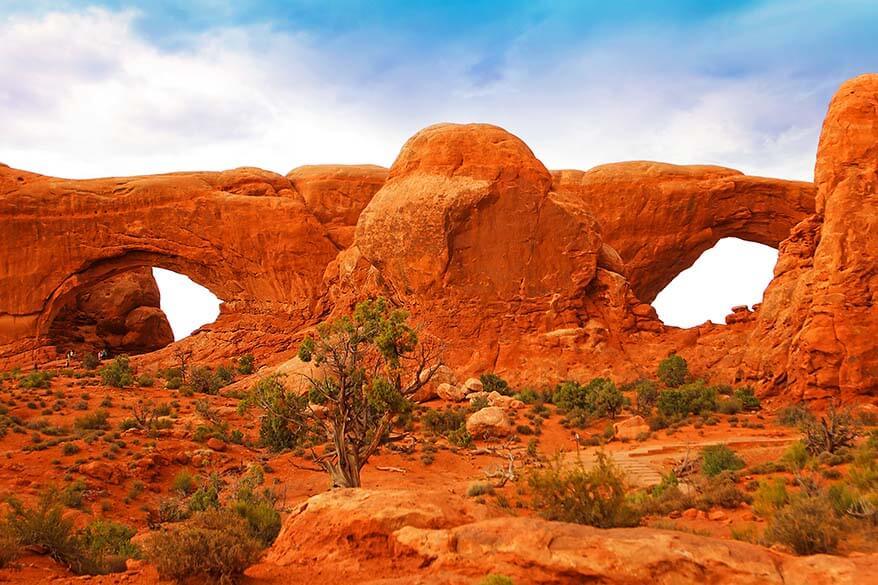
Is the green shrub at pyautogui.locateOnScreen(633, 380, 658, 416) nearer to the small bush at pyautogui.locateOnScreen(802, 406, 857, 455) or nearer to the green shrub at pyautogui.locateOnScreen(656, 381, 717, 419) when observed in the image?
the green shrub at pyautogui.locateOnScreen(656, 381, 717, 419)

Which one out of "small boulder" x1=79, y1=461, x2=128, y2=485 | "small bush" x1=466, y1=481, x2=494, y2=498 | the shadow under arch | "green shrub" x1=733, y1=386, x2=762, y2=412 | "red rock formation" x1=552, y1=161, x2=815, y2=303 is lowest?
"small boulder" x1=79, y1=461, x2=128, y2=485

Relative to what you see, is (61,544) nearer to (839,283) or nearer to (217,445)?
(217,445)

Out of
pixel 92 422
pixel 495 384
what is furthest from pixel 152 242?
pixel 495 384

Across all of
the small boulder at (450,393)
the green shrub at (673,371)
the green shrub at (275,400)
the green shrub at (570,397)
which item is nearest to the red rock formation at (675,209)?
the green shrub at (673,371)

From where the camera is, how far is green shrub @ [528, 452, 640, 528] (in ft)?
23.9

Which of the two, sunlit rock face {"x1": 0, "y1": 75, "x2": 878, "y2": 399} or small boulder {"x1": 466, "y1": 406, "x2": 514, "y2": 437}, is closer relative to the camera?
small boulder {"x1": 466, "y1": 406, "x2": 514, "y2": 437}

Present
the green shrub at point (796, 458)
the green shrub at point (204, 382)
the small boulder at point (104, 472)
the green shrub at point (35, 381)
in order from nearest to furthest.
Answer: the green shrub at point (796, 458) → the small boulder at point (104, 472) → the green shrub at point (35, 381) → the green shrub at point (204, 382)

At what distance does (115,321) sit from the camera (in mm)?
37906

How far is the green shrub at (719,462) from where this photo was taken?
43.4ft

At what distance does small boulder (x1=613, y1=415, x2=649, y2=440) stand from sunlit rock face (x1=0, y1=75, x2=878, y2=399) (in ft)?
16.1

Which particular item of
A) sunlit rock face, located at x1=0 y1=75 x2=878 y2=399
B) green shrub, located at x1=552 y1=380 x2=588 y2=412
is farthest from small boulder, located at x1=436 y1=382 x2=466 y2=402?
green shrub, located at x1=552 y1=380 x2=588 y2=412

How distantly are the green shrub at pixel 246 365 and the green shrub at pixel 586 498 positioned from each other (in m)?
23.2

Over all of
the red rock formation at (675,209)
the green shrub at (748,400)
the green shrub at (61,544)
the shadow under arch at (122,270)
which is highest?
the red rock formation at (675,209)

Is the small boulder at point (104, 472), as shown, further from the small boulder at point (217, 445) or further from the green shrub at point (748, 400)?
the green shrub at point (748, 400)
